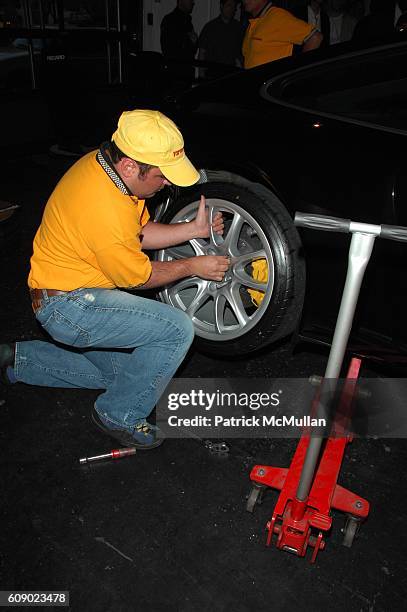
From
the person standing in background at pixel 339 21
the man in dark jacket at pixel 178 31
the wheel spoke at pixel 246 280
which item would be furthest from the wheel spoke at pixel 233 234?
the person standing in background at pixel 339 21

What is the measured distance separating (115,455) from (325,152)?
152cm

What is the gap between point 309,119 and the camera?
2643mm

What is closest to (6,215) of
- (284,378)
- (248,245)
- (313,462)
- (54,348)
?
(54,348)

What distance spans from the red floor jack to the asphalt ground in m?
0.09

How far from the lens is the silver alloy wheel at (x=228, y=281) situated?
2750mm

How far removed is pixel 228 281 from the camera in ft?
9.46

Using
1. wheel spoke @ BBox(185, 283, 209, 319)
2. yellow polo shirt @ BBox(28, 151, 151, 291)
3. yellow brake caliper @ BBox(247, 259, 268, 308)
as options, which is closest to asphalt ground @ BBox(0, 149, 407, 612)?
yellow brake caliper @ BBox(247, 259, 268, 308)

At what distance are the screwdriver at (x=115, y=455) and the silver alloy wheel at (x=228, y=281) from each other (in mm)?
725

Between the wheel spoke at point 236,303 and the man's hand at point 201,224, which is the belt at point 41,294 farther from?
the wheel spoke at point 236,303

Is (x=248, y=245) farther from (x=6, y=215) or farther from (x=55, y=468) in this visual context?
(x=6, y=215)

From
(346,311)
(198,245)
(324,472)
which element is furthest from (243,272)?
(346,311)

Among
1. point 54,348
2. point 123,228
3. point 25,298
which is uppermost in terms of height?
point 123,228

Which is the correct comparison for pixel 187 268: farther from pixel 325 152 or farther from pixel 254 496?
pixel 254 496

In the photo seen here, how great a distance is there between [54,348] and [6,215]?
63.8 inches
